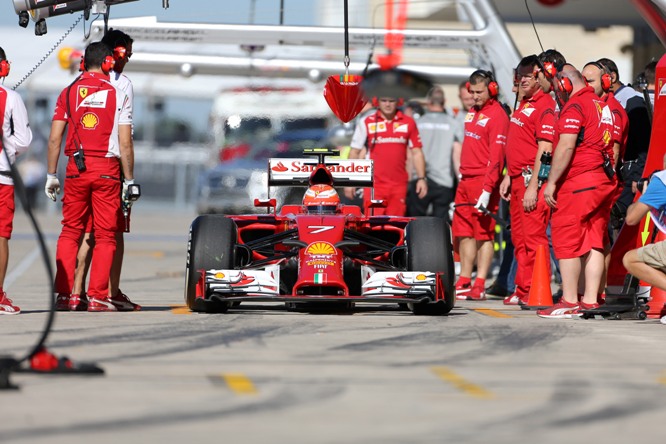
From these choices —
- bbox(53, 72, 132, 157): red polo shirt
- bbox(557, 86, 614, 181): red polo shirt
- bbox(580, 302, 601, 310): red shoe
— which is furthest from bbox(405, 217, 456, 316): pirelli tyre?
bbox(53, 72, 132, 157): red polo shirt

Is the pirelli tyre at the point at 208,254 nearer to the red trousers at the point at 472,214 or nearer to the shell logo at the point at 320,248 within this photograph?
the shell logo at the point at 320,248

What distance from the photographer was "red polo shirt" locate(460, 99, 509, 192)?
13.2 meters

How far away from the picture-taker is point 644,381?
719 centimetres

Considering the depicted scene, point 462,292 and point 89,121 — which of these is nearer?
point 89,121

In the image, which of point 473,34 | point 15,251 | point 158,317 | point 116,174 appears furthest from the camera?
point 15,251

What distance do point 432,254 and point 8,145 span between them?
10.6 feet

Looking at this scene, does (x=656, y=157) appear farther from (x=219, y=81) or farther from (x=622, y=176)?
(x=219, y=81)

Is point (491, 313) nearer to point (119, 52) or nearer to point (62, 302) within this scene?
point (62, 302)

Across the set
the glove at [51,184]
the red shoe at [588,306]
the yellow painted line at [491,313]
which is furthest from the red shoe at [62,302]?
the red shoe at [588,306]

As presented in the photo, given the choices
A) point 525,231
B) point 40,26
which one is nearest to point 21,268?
point 40,26

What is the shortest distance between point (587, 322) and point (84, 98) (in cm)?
414

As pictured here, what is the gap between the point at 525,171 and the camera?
1259 centimetres

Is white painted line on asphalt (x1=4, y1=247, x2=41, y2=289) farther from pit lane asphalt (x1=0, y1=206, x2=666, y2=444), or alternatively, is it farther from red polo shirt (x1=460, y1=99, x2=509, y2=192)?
red polo shirt (x1=460, y1=99, x2=509, y2=192)

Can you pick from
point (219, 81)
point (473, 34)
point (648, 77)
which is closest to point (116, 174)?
point (648, 77)
